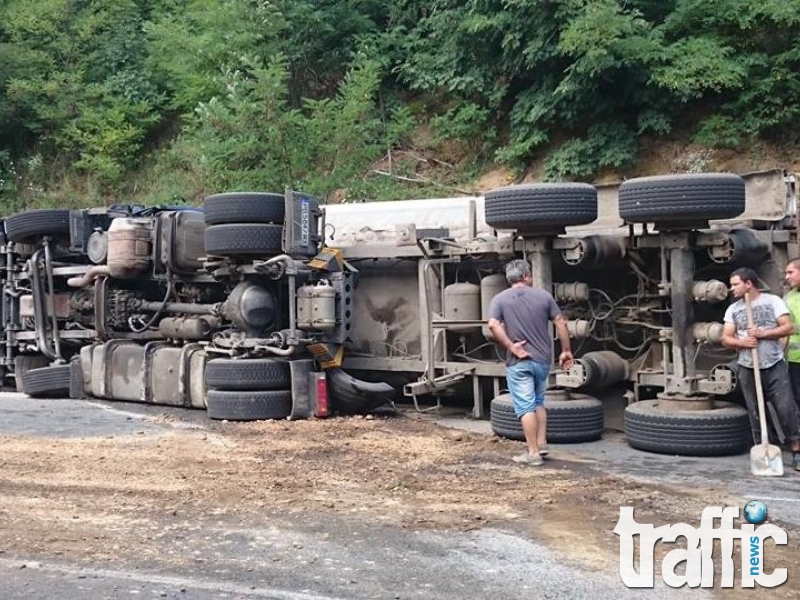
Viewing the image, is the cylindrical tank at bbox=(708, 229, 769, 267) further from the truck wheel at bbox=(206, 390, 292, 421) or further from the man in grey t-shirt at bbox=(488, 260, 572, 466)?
the truck wheel at bbox=(206, 390, 292, 421)

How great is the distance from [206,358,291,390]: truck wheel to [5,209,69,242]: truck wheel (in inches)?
153

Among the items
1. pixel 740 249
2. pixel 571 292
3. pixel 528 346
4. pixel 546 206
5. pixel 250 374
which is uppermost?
pixel 546 206

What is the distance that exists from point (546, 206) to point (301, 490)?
3240mm

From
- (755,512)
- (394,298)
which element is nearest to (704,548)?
(755,512)

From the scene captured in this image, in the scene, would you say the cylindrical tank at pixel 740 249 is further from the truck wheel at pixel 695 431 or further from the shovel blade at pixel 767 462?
the shovel blade at pixel 767 462

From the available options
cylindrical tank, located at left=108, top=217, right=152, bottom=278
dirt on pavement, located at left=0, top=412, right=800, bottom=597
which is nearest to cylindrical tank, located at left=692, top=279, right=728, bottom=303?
dirt on pavement, located at left=0, top=412, right=800, bottom=597

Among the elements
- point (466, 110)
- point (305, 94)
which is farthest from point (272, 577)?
point (305, 94)

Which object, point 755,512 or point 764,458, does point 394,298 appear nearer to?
point 764,458

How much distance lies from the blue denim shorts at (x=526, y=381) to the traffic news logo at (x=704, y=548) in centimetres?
169

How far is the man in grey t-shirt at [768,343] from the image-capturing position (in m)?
7.16

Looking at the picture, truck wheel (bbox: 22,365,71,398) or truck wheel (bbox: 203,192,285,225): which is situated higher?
truck wheel (bbox: 203,192,285,225)

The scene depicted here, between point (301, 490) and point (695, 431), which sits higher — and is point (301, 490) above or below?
below

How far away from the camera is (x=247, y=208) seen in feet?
32.7

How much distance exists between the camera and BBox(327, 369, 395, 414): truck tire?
32.6 ft
